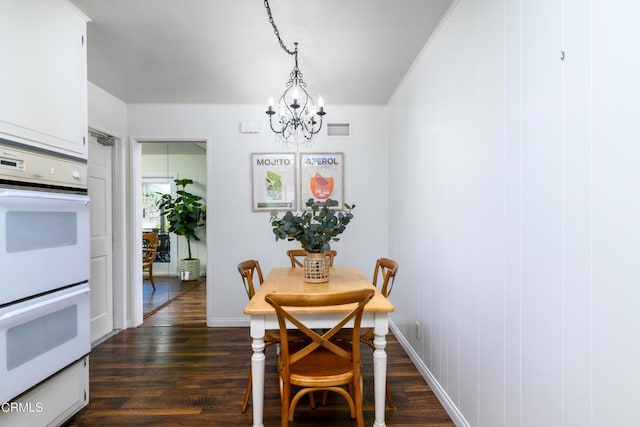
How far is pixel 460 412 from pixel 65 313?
2366mm

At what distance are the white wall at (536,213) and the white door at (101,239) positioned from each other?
3184 mm

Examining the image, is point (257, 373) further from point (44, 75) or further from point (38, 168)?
point (44, 75)

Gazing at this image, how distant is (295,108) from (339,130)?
4.54 ft

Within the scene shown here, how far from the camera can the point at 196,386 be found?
2.17 metres

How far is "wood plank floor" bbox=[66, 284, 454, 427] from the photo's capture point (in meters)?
1.81

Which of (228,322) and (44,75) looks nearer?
(44,75)

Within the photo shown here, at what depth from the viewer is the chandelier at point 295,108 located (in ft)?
7.18

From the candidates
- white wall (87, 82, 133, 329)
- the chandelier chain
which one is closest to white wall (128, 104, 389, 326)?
white wall (87, 82, 133, 329)

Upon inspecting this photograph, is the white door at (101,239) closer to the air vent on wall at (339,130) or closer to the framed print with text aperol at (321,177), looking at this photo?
the framed print with text aperol at (321,177)

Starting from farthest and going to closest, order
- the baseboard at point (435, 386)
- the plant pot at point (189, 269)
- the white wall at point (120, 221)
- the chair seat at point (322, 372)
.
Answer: the plant pot at point (189, 269)
the white wall at point (120, 221)
the baseboard at point (435, 386)
the chair seat at point (322, 372)

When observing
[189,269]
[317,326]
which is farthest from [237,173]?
[317,326]

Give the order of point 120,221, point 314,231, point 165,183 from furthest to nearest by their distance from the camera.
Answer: point 165,183 → point 120,221 → point 314,231

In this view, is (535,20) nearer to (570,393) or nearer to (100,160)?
(570,393)

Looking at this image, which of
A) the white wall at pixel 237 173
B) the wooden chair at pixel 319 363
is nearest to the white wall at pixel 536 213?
the wooden chair at pixel 319 363
